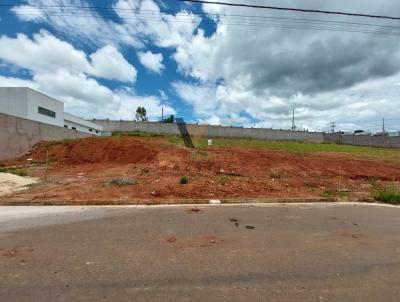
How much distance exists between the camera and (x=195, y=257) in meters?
4.52

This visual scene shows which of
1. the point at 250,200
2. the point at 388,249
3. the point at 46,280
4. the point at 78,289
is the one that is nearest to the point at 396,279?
the point at 388,249

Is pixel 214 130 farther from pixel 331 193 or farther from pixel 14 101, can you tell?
pixel 331 193

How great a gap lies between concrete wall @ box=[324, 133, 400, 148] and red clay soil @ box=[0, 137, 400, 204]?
40.5 meters

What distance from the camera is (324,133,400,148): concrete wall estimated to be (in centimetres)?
5403

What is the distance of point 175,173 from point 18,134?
48.3 feet

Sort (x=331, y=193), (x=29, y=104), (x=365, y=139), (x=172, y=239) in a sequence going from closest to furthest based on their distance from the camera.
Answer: (x=172, y=239) → (x=331, y=193) → (x=29, y=104) → (x=365, y=139)

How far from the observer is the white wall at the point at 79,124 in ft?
147

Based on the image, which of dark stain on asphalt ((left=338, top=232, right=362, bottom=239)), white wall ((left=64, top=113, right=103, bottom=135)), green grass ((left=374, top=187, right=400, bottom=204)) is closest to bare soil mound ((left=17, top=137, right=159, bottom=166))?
green grass ((left=374, top=187, right=400, bottom=204))

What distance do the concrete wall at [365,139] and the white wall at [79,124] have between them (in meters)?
47.1

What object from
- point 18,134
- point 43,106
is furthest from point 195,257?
point 43,106

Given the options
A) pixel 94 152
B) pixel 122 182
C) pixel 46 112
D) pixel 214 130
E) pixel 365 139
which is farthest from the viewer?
pixel 365 139

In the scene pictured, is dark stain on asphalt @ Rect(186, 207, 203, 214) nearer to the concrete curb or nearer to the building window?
the concrete curb

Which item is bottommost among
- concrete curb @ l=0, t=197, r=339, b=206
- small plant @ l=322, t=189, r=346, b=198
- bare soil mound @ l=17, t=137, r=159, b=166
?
concrete curb @ l=0, t=197, r=339, b=206

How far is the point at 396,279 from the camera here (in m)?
3.86
